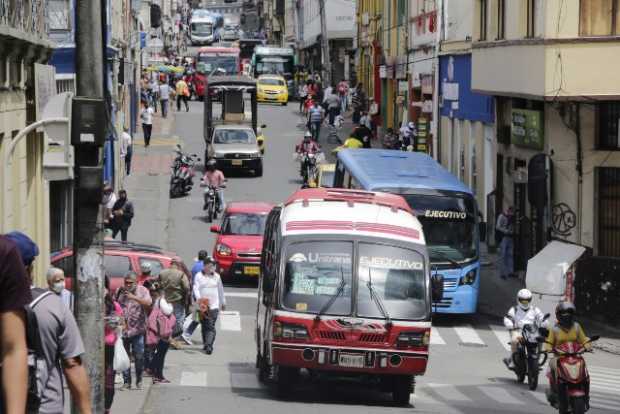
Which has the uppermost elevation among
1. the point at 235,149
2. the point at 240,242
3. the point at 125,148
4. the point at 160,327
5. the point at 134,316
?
the point at 125,148

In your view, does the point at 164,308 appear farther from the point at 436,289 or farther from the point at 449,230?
the point at 449,230

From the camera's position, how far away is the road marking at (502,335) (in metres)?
26.8

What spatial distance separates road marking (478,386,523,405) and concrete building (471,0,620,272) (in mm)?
8229

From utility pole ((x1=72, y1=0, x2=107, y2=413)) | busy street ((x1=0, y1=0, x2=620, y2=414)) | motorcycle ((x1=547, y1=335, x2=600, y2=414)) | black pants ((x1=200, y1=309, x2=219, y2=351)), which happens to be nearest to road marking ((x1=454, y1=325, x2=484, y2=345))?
busy street ((x1=0, y1=0, x2=620, y2=414))

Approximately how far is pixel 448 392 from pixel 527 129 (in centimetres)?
1281

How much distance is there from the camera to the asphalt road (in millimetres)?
18406

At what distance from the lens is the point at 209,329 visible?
2312 cm

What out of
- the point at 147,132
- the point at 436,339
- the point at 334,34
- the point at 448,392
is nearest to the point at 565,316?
the point at 448,392

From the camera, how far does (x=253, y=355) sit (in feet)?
78.9

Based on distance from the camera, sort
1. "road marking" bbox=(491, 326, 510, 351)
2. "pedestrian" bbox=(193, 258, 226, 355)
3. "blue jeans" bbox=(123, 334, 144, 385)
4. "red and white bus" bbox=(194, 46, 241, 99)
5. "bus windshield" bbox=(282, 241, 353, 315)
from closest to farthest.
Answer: "bus windshield" bbox=(282, 241, 353, 315) < "blue jeans" bbox=(123, 334, 144, 385) < "pedestrian" bbox=(193, 258, 226, 355) < "road marking" bbox=(491, 326, 510, 351) < "red and white bus" bbox=(194, 46, 241, 99)

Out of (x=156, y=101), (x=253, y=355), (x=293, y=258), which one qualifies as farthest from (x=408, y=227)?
(x=156, y=101)

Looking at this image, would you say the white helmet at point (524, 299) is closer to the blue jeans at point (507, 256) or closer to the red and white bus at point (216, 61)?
the blue jeans at point (507, 256)

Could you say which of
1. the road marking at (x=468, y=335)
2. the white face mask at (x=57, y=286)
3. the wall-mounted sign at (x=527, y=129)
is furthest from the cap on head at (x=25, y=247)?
the wall-mounted sign at (x=527, y=129)

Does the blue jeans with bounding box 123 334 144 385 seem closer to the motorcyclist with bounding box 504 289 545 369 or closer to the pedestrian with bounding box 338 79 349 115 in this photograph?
the motorcyclist with bounding box 504 289 545 369
